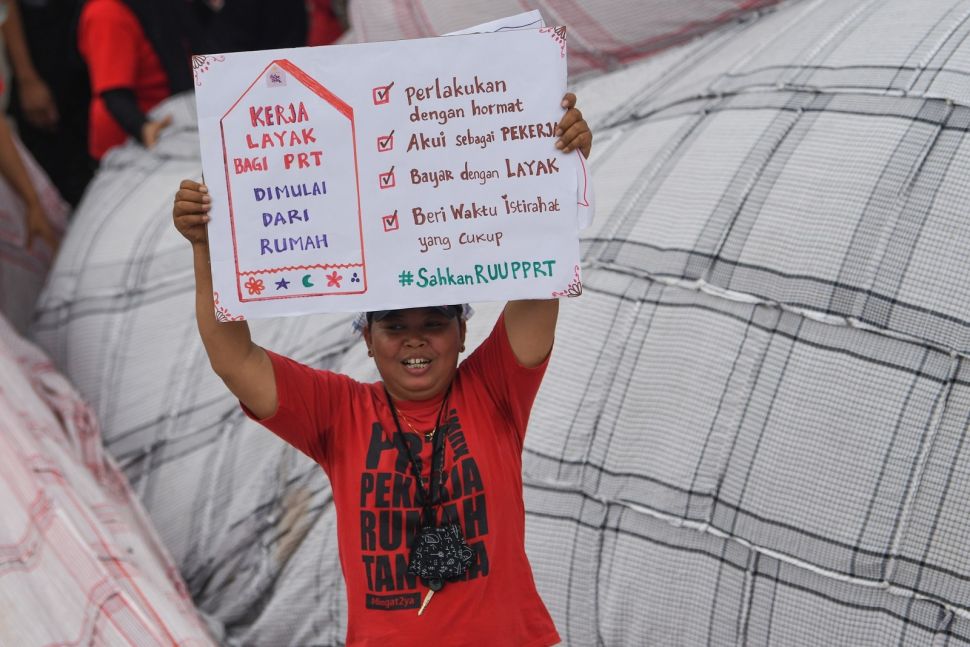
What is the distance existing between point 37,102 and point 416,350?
2660mm

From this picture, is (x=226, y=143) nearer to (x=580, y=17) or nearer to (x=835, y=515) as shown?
(x=835, y=515)

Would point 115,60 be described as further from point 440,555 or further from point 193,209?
point 440,555

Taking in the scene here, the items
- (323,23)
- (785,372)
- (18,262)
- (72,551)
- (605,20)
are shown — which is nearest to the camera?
(785,372)

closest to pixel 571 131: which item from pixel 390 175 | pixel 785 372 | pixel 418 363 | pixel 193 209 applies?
pixel 390 175

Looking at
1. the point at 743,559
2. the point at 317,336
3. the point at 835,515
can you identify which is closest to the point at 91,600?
the point at 317,336

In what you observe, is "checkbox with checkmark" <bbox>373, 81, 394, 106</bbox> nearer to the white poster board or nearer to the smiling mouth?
the white poster board

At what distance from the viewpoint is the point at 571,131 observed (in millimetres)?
1267

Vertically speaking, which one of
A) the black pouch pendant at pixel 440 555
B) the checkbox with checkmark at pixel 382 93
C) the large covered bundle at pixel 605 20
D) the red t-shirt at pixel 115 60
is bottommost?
the black pouch pendant at pixel 440 555

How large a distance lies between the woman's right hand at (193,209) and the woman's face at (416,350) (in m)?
0.23

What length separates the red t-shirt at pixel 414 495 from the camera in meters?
1.31

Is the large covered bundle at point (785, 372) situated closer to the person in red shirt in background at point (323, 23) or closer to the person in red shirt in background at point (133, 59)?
the person in red shirt in background at point (133, 59)

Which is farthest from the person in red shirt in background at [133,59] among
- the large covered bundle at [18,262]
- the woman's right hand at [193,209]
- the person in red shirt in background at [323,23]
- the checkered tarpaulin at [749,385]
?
the woman's right hand at [193,209]

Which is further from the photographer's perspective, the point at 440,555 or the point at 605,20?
the point at 605,20

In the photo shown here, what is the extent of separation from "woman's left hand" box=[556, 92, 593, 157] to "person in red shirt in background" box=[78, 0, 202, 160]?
2.00 metres
